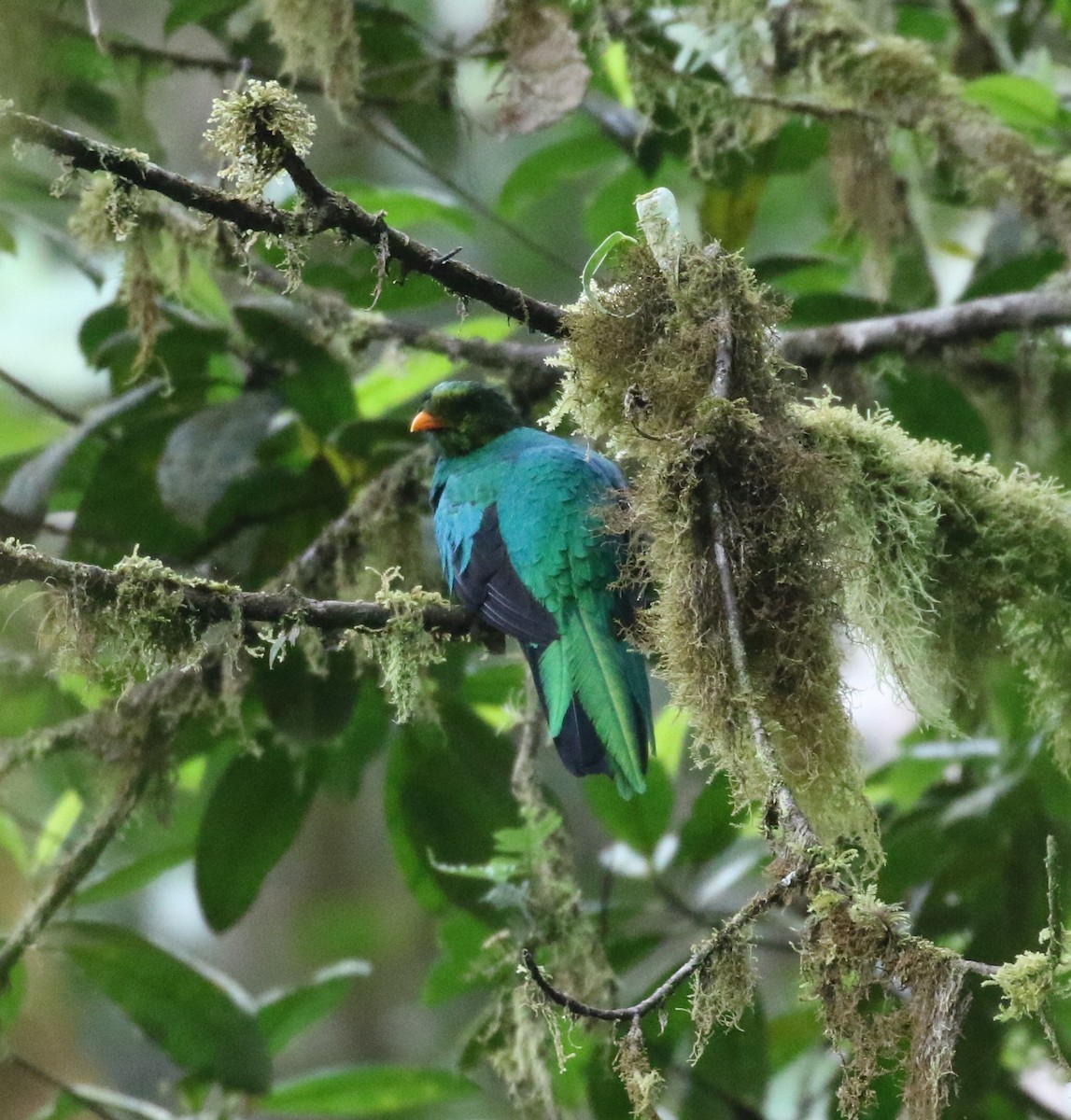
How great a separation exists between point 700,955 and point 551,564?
155 cm

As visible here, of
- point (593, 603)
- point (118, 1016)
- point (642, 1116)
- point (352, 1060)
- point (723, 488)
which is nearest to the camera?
point (642, 1116)

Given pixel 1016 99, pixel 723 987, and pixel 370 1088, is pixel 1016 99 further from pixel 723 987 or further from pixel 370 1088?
pixel 370 1088

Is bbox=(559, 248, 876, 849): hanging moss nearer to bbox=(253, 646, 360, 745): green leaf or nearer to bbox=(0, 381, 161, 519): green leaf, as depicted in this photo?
bbox=(253, 646, 360, 745): green leaf

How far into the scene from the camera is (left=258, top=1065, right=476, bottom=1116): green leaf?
12.8 feet

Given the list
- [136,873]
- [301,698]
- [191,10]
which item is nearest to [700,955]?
[301,698]

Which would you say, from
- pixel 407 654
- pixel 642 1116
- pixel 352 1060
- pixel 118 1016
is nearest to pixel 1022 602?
pixel 407 654

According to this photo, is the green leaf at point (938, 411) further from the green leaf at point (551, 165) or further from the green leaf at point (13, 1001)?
the green leaf at point (13, 1001)

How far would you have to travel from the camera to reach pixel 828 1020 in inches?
61.9

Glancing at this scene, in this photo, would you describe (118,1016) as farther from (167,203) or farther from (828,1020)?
(828,1020)

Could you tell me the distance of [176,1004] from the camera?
3408mm

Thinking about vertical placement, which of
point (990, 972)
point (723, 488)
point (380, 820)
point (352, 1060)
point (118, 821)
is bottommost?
point (352, 1060)

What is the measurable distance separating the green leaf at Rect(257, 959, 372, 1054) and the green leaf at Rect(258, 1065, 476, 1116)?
0.15m

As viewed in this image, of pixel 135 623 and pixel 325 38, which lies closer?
pixel 135 623

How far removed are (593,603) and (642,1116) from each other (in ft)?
5.09
